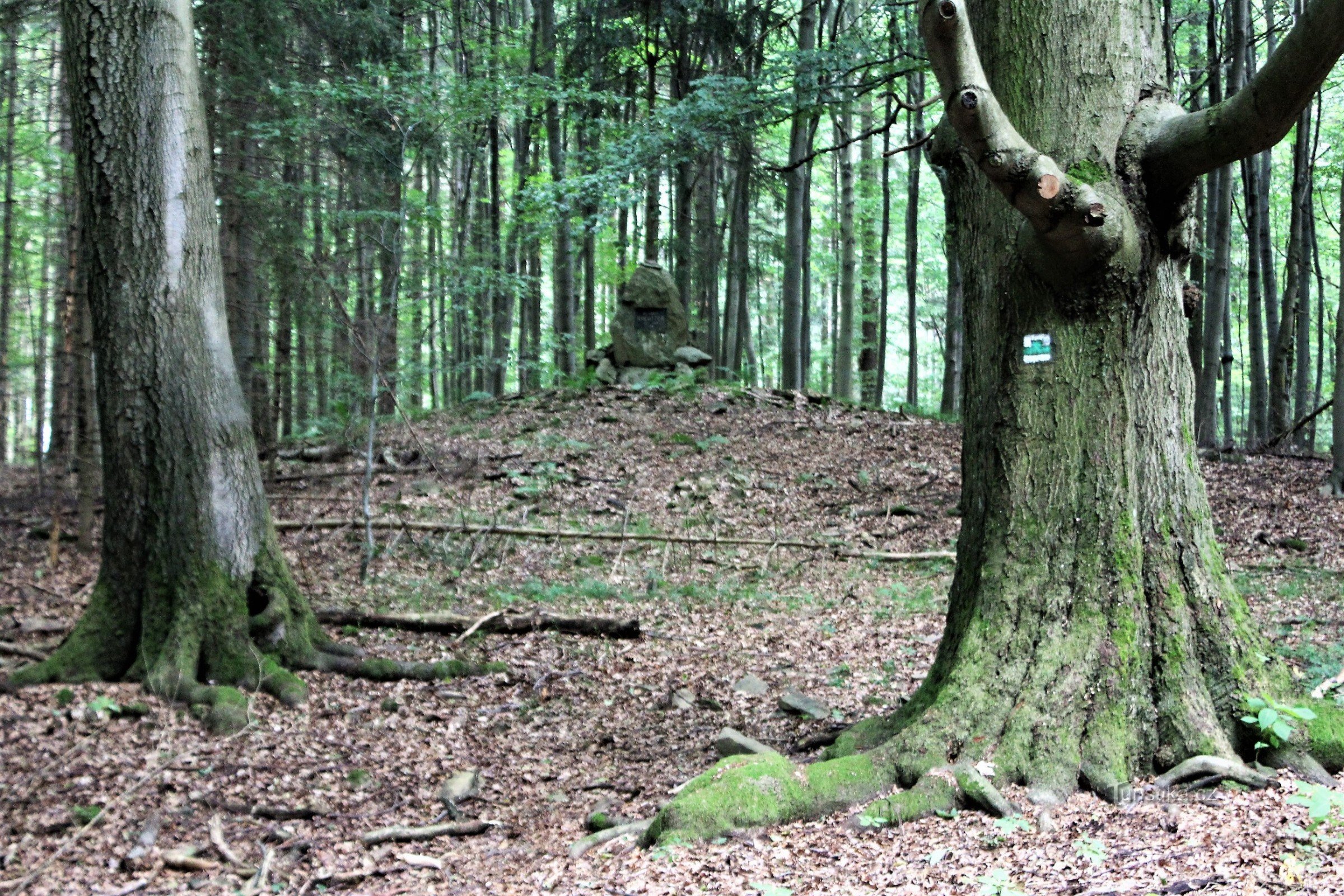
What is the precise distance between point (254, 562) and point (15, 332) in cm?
1387

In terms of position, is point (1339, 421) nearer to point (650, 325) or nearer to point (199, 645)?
point (650, 325)

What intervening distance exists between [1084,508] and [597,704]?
3.50 m

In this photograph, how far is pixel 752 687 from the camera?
6312mm

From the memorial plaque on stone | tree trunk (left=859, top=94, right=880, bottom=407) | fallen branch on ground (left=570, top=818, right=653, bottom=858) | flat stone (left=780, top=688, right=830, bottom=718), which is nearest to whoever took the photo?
fallen branch on ground (left=570, top=818, right=653, bottom=858)

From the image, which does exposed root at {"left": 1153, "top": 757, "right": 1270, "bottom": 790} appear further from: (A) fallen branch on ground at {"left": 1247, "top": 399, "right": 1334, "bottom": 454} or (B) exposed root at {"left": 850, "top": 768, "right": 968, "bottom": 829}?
(A) fallen branch on ground at {"left": 1247, "top": 399, "right": 1334, "bottom": 454}

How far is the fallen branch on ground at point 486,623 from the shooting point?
7359mm

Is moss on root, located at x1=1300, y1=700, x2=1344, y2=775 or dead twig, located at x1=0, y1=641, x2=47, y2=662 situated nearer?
moss on root, located at x1=1300, y1=700, x2=1344, y2=775

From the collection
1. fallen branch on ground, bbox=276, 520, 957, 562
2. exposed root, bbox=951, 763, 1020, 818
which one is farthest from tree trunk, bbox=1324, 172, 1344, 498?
exposed root, bbox=951, 763, 1020, 818

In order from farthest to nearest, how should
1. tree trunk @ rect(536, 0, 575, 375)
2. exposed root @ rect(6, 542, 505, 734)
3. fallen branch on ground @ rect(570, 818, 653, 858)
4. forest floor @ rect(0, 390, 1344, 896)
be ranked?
tree trunk @ rect(536, 0, 575, 375) < exposed root @ rect(6, 542, 505, 734) < fallen branch on ground @ rect(570, 818, 653, 858) < forest floor @ rect(0, 390, 1344, 896)

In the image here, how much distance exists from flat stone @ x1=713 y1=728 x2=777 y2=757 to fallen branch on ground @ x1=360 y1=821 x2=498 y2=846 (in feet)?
3.95

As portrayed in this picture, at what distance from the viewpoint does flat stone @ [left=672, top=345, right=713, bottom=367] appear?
18234 millimetres

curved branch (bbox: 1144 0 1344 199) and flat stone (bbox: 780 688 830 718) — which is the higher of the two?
curved branch (bbox: 1144 0 1344 199)

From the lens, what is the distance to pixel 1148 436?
3801 mm

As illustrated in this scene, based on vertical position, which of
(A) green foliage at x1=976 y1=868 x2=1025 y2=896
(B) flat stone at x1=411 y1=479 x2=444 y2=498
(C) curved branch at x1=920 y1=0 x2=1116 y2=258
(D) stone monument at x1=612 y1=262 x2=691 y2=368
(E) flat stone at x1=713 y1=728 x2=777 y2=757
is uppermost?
(D) stone monument at x1=612 y1=262 x2=691 y2=368
